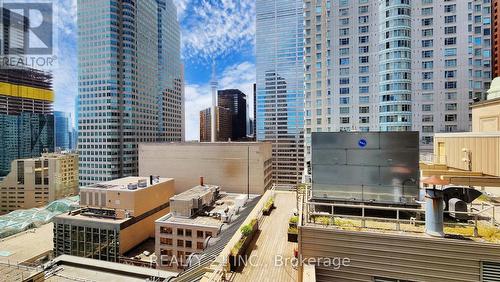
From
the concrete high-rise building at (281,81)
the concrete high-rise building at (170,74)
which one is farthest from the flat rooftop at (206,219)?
the concrete high-rise building at (281,81)

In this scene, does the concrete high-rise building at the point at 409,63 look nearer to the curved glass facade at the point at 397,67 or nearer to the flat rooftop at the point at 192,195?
the curved glass facade at the point at 397,67

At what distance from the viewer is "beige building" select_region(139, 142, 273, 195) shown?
5766cm

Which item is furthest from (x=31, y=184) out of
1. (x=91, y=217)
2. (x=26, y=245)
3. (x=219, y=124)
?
(x=219, y=124)

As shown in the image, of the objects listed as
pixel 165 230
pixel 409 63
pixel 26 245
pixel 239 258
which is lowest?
pixel 26 245

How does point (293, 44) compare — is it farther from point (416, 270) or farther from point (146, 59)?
point (416, 270)

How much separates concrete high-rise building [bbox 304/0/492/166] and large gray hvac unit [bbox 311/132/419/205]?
46990mm

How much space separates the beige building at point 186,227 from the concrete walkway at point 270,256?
1820 cm

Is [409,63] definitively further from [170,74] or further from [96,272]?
[170,74]

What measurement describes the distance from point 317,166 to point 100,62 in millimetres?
102842

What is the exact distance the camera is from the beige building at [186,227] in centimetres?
3135

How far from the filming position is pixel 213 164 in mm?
60312

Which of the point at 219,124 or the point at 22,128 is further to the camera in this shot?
the point at 219,124

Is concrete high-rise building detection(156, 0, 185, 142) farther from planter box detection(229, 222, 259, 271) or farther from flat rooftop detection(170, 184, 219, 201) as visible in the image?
planter box detection(229, 222, 259, 271)

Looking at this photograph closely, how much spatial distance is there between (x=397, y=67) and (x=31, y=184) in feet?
423
